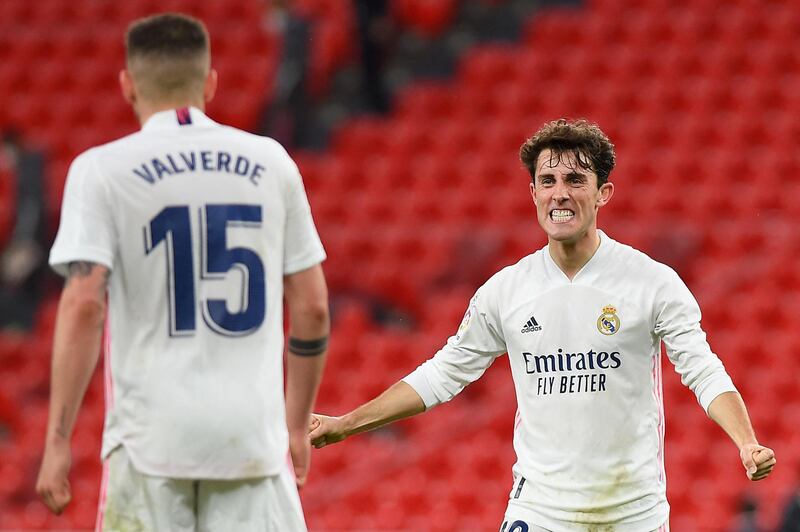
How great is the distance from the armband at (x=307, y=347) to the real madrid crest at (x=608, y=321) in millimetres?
823

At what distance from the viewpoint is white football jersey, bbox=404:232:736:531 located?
393cm

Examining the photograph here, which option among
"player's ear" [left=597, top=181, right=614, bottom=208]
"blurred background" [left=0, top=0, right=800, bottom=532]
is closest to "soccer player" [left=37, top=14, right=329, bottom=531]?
"player's ear" [left=597, top=181, right=614, bottom=208]

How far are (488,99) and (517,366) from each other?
365 inches

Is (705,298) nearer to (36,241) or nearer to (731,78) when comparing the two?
(731,78)

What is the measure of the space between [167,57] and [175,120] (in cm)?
16

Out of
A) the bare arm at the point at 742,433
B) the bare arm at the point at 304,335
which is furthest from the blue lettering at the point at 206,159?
the bare arm at the point at 742,433

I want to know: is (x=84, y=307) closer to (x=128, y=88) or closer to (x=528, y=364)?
(x=128, y=88)

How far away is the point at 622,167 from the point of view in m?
11.9

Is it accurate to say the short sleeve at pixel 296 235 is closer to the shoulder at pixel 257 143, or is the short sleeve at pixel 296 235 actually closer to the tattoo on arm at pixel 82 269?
the shoulder at pixel 257 143

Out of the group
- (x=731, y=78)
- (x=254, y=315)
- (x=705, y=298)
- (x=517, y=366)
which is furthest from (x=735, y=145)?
(x=254, y=315)

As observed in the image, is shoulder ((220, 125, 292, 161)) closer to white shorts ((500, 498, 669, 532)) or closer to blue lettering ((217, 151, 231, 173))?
blue lettering ((217, 151, 231, 173))

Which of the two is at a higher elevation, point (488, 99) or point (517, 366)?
point (488, 99)

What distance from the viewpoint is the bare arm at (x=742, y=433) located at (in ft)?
11.7

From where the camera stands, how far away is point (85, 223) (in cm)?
342
